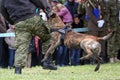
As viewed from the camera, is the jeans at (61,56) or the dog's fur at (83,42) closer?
the dog's fur at (83,42)

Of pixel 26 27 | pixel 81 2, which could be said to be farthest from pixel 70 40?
pixel 26 27

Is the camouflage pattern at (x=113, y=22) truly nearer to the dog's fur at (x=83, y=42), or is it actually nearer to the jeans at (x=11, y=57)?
the dog's fur at (x=83, y=42)

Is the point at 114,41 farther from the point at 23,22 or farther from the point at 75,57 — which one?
the point at 23,22

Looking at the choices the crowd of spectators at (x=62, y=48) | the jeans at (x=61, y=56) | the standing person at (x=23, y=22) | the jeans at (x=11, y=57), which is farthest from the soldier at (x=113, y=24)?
the standing person at (x=23, y=22)

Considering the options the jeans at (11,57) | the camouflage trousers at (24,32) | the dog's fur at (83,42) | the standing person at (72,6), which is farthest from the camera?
the standing person at (72,6)

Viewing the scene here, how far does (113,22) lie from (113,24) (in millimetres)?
63

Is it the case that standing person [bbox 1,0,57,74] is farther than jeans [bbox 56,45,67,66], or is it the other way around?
jeans [bbox 56,45,67,66]

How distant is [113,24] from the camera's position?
13117 millimetres

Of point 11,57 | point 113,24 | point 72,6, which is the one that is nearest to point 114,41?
point 113,24

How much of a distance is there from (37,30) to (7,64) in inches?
195

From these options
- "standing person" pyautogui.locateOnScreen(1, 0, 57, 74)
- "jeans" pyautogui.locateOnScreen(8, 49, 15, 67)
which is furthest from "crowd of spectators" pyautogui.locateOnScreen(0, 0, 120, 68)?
"standing person" pyautogui.locateOnScreen(1, 0, 57, 74)

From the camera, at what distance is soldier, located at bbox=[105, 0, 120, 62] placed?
13.0 metres

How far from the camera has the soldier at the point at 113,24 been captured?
513 inches

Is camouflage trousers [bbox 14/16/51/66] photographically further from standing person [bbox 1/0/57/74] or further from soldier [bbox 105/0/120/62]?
soldier [bbox 105/0/120/62]
